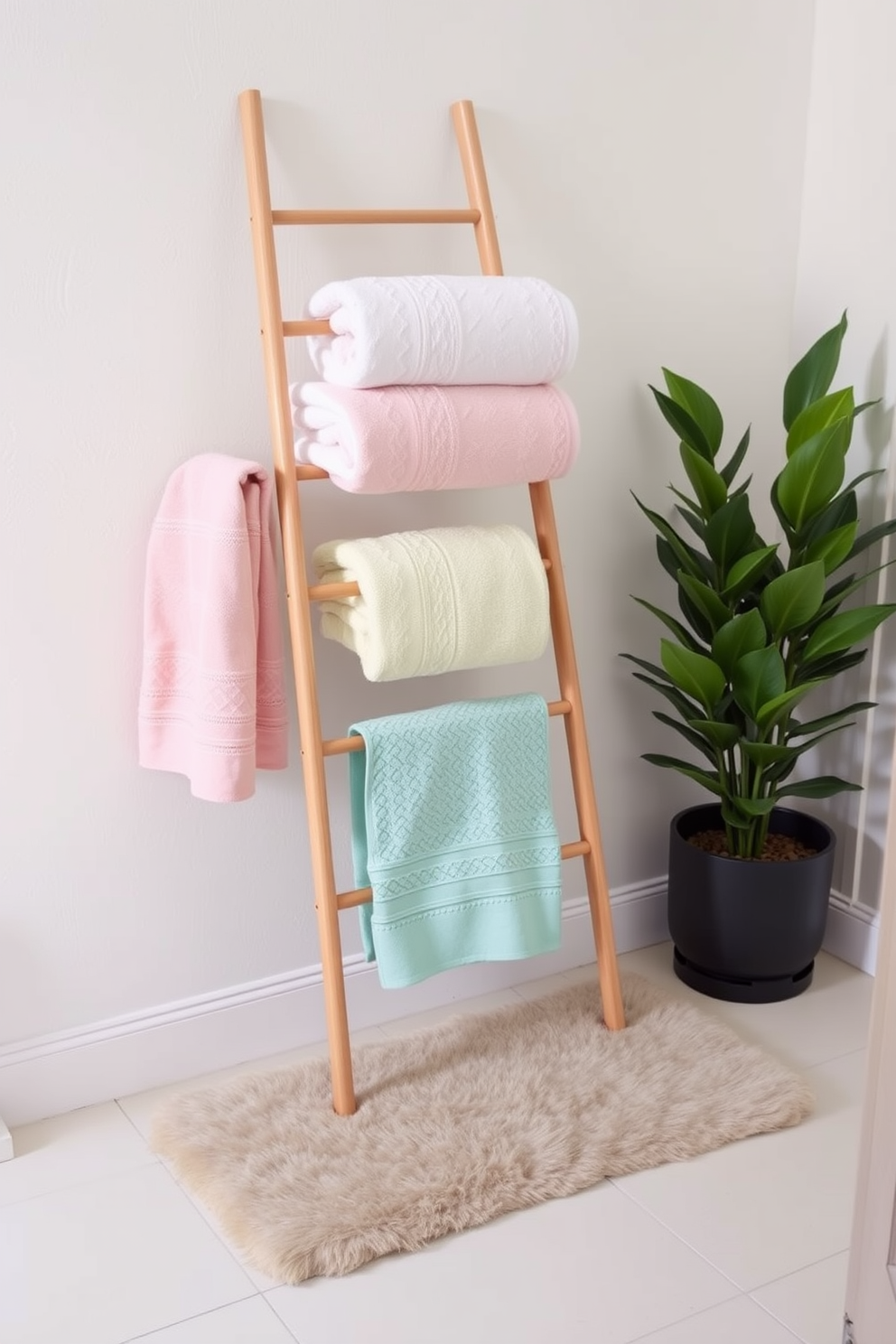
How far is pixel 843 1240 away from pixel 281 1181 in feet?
2.30

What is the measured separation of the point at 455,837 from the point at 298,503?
0.52 meters

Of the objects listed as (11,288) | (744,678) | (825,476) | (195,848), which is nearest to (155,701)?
(195,848)

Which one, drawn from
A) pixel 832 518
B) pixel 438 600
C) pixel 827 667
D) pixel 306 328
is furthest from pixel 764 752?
pixel 306 328

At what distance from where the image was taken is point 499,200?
198 cm

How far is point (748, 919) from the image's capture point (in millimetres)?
2131

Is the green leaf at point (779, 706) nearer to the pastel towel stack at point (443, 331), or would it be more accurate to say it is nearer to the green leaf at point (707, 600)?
the green leaf at point (707, 600)

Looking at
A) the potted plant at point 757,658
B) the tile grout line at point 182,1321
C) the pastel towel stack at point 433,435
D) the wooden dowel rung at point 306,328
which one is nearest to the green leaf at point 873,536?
the potted plant at point 757,658

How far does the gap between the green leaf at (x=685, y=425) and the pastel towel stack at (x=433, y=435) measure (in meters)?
0.25

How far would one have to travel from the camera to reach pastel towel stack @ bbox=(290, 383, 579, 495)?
5.57ft

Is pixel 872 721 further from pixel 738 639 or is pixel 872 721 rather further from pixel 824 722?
pixel 738 639

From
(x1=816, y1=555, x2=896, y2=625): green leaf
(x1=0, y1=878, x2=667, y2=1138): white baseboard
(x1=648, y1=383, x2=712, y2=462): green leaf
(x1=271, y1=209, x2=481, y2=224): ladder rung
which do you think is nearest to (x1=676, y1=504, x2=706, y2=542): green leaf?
(x1=648, y1=383, x2=712, y2=462): green leaf

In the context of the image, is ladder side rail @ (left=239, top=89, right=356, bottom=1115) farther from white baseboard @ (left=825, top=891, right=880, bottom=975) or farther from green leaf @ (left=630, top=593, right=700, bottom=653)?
white baseboard @ (left=825, top=891, right=880, bottom=975)

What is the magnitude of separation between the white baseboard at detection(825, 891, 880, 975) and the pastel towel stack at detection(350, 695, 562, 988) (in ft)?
2.12

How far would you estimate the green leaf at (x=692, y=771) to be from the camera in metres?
2.15
